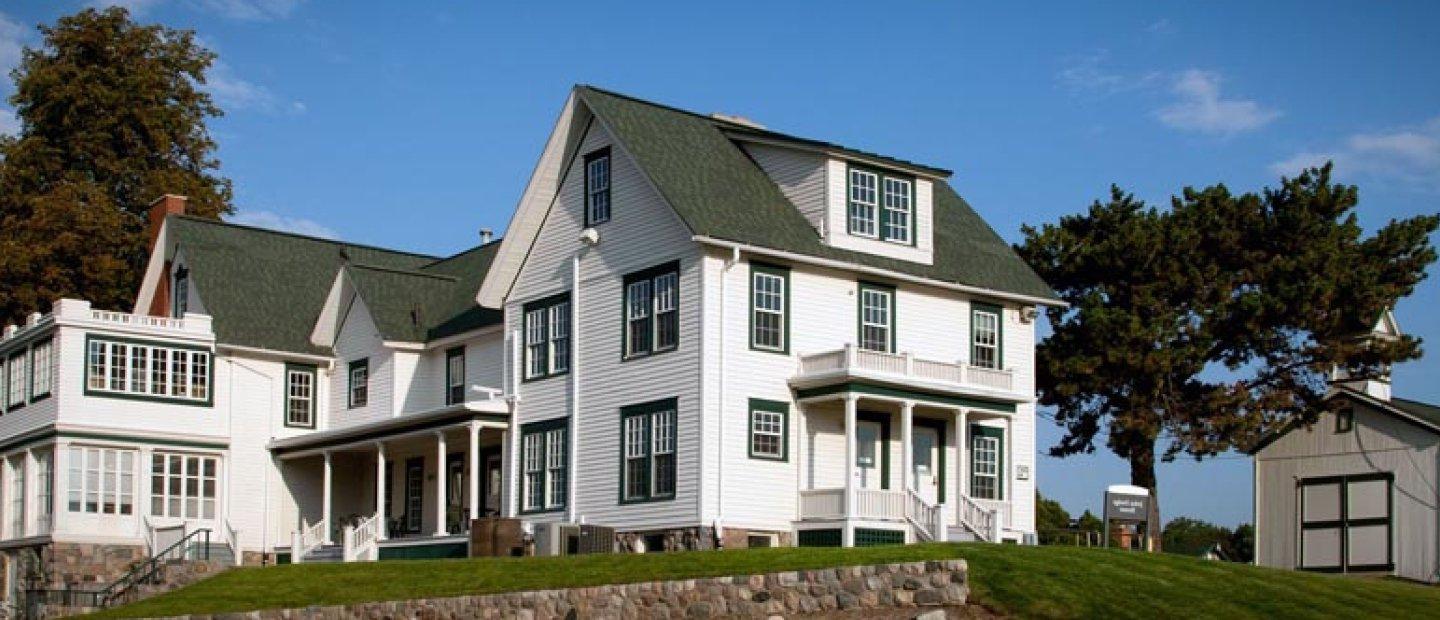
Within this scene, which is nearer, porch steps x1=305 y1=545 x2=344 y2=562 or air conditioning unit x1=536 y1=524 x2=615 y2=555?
air conditioning unit x1=536 y1=524 x2=615 y2=555

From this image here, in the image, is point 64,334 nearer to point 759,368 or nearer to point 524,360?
point 524,360

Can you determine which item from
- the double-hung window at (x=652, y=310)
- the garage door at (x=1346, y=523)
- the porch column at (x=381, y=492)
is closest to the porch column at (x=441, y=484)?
the porch column at (x=381, y=492)

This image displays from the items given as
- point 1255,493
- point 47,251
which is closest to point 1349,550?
point 1255,493

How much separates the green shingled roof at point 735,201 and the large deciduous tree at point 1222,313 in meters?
3.31

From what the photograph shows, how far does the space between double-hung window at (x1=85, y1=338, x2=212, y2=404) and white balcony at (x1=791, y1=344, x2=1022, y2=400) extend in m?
17.4

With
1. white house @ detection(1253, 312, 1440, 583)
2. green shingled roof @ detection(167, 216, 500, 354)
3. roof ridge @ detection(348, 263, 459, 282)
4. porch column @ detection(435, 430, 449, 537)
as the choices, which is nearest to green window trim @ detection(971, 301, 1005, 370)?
white house @ detection(1253, 312, 1440, 583)

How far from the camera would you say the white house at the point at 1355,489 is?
129ft

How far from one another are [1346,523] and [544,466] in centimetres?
1698

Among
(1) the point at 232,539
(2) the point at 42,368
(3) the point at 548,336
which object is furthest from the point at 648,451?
(2) the point at 42,368

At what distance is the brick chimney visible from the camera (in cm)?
5159

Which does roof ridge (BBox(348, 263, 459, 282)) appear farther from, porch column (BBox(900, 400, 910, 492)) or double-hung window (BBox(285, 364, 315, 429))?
porch column (BBox(900, 400, 910, 492))

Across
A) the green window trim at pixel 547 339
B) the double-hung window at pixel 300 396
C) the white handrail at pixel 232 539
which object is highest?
the green window trim at pixel 547 339

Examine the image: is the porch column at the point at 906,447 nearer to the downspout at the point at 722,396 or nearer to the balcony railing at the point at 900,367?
the balcony railing at the point at 900,367

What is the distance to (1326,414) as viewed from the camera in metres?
42.2
